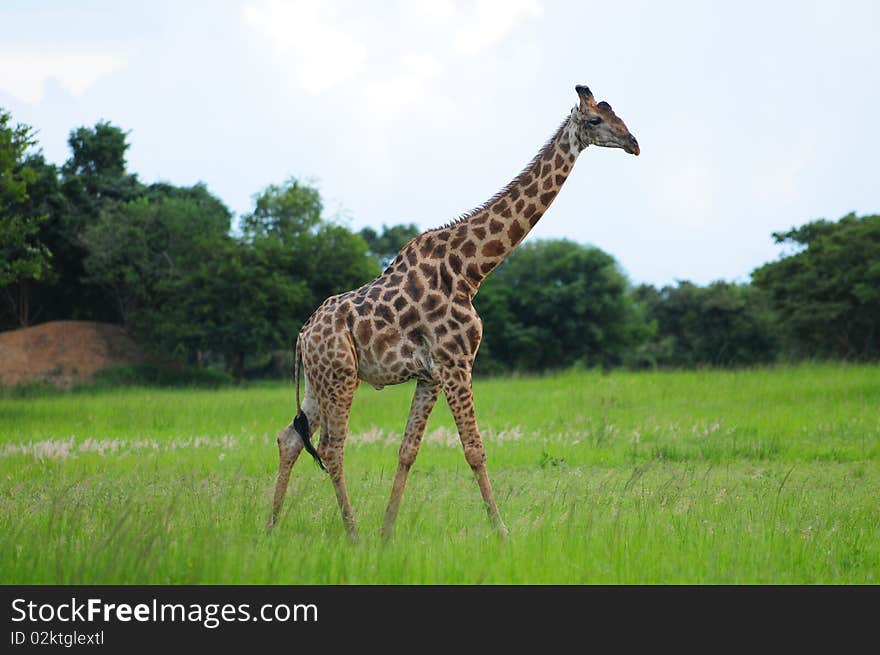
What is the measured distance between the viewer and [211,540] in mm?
6156

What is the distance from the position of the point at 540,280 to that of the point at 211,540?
46.5 m

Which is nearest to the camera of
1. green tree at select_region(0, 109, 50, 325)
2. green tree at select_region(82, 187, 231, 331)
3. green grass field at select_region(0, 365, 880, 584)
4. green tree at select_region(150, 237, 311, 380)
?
green grass field at select_region(0, 365, 880, 584)

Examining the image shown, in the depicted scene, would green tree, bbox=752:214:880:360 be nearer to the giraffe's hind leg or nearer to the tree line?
the tree line

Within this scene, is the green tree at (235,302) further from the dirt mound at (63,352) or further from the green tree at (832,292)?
the green tree at (832,292)

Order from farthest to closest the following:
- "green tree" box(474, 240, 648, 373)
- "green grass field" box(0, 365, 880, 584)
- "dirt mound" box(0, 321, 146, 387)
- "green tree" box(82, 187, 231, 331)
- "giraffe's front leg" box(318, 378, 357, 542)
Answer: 1. "green tree" box(474, 240, 648, 373)
2. "green tree" box(82, 187, 231, 331)
3. "dirt mound" box(0, 321, 146, 387)
4. "giraffe's front leg" box(318, 378, 357, 542)
5. "green grass field" box(0, 365, 880, 584)

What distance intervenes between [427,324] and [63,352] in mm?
32609

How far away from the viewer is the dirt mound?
3450 cm

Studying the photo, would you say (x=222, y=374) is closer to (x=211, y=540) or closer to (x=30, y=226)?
(x=30, y=226)

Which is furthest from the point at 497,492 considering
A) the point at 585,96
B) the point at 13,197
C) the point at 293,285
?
the point at 293,285

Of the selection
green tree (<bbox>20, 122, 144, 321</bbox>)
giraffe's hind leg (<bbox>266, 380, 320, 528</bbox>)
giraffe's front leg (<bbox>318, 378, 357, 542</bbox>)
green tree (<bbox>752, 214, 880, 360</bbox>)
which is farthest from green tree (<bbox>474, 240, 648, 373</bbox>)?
giraffe's front leg (<bbox>318, 378, 357, 542</bbox>)

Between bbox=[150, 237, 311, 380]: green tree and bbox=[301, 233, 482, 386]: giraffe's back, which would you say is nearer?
bbox=[301, 233, 482, 386]: giraffe's back

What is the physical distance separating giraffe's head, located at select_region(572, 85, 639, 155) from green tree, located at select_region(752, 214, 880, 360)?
35.6 metres

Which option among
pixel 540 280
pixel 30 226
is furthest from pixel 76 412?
pixel 540 280

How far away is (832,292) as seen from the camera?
139 feet
